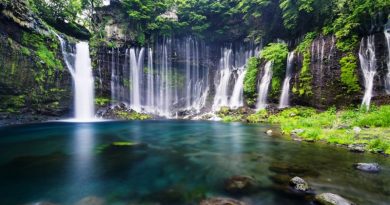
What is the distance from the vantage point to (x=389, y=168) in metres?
7.57

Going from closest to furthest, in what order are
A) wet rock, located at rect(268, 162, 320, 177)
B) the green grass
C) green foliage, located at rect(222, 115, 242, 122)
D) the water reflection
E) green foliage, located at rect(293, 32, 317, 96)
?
the water reflection < wet rock, located at rect(268, 162, 320, 177) < the green grass < green foliage, located at rect(293, 32, 317, 96) < green foliage, located at rect(222, 115, 242, 122)

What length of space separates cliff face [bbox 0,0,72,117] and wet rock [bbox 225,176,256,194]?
26331 millimetres

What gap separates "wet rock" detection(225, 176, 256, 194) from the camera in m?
6.09

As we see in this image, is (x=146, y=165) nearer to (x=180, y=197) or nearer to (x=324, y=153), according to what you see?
(x=180, y=197)

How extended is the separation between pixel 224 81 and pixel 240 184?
34190 millimetres

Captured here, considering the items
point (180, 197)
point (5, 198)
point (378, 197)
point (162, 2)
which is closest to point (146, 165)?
point (180, 197)

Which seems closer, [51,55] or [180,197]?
[180,197]

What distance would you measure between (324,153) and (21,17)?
31118 millimetres

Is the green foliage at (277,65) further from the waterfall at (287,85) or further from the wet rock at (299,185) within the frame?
the wet rock at (299,185)

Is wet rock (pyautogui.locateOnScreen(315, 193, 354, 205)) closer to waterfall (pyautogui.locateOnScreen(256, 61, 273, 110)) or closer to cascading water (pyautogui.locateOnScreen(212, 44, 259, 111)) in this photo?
waterfall (pyautogui.locateOnScreen(256, 61, 273, 110))

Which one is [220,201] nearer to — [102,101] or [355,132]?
[355,132]

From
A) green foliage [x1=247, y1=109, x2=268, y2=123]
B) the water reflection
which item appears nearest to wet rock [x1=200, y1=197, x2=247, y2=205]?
the water reflection

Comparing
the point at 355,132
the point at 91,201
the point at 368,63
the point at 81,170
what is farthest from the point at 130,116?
the point at 91,201

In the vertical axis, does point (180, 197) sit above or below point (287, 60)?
below
